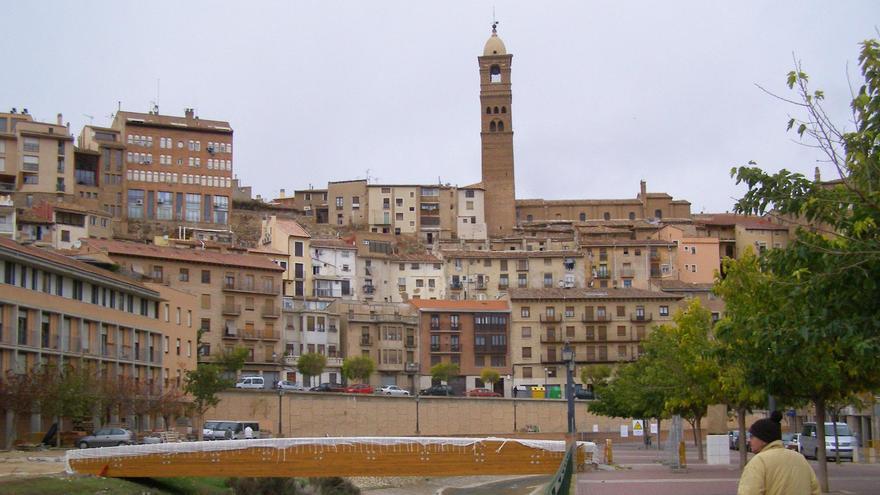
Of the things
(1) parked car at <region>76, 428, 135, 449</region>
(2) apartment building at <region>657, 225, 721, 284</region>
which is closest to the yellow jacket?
(1) parked car at <region>76, 428, 135, 449</region>

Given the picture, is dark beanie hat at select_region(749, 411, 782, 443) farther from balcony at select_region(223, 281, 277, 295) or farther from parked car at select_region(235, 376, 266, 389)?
balcony at select_region(223, 281, 277, 295)

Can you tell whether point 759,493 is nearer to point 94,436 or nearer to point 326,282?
point 94,436

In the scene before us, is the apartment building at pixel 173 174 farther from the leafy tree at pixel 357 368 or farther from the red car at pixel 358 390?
the red car at pixel 358 390

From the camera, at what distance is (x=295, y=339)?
316ft

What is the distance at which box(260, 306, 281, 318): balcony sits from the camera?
306 feet

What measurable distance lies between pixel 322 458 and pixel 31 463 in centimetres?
926

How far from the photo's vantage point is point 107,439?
46.7 metres

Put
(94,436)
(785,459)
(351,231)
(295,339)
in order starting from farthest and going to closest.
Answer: (351,231) → (295,339) → (94,436) → (785,459)

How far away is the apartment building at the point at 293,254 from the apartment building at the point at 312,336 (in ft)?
24.0

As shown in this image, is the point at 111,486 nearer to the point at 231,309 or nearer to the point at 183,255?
the point at 231,309

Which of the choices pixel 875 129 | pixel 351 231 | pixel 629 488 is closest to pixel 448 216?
pixel 351 231

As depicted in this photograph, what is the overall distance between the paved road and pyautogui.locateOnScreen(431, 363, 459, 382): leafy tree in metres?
50.1

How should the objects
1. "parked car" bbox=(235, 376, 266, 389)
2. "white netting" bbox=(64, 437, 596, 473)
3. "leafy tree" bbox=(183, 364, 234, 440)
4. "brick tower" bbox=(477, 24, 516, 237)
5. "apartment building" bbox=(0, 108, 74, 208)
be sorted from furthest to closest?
"brick tower" bbox=(477, 24, 516, 237), "apartment building" bbox=(0, 108, 74, 208), "parked car" bbox=(235, 376, 266, 389), "leafy tree" bbox=(183, 364, 234, 440), "white netting" bbox=(64, 437, 596, 473)

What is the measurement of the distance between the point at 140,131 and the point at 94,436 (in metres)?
80.2
